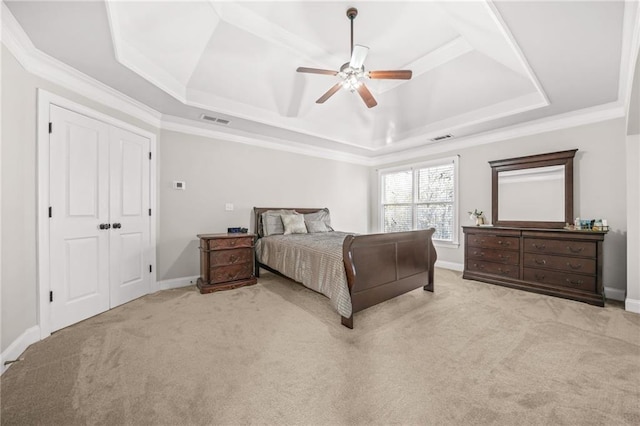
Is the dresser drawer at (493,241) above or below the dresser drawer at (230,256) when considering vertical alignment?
above

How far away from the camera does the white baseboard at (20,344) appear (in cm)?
188

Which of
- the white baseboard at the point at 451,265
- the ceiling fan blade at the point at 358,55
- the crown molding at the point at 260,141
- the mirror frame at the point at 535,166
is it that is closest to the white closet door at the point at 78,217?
the crown molding at the point at 260,141

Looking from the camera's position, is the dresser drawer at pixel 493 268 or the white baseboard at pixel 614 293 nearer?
the white baseboard at pixel 614 293

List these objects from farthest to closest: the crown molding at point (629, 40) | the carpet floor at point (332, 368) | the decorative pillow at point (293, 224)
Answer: the decorative pillow at point (293, 224), the crown molding at point (629, 40), the carpet floor at point (332, 368)

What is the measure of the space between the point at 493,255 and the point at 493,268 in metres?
0.20

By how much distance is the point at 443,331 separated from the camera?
242cm

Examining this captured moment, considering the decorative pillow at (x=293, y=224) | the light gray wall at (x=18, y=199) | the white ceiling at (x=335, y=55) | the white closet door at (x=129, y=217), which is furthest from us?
the decorative pillow at (x=293, y=224)

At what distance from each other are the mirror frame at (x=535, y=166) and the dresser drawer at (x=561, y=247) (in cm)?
49

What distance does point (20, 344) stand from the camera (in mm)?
2057

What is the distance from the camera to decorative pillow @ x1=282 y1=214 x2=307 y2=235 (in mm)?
4410

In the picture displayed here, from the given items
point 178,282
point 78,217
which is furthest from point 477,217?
point 78,217

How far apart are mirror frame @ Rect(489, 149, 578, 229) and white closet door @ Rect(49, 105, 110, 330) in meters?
5.60

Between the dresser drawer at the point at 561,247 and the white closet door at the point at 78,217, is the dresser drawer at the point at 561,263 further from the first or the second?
the white closet door at the point at 78,217

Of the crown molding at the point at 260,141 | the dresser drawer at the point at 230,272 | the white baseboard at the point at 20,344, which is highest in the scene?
the crown molding at the point at 260,141
